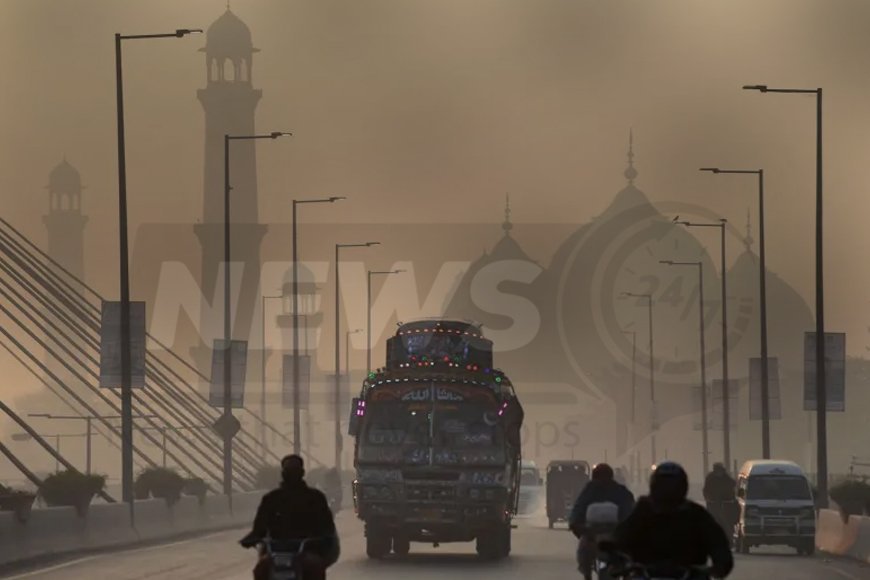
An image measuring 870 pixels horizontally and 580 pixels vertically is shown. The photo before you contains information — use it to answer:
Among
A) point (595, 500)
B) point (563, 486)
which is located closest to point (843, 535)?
point (595, 500)

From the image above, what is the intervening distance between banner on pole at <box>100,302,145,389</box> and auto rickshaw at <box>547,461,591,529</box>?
90.0ft

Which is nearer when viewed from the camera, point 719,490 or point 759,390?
point 719,490

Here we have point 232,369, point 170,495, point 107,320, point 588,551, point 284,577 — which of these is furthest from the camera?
point 232,369

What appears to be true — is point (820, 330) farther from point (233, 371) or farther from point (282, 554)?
point (282, 554)

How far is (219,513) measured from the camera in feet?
223

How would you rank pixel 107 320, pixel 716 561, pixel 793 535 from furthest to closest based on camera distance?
pixel 107 320
pixel 793 535
pixel 716 561

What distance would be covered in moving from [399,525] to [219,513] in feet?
81.0

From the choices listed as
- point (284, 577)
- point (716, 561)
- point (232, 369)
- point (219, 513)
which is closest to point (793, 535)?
point (219, 513)

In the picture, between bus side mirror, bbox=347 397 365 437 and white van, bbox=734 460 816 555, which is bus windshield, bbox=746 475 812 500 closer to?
white van, bbox=734 460 816 555

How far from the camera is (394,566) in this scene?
41.9m

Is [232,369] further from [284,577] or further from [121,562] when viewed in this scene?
[284,577]

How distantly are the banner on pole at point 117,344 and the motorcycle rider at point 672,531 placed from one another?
38728 millimetres

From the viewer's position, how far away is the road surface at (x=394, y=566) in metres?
38.0

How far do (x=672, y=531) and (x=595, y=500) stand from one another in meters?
8.75
